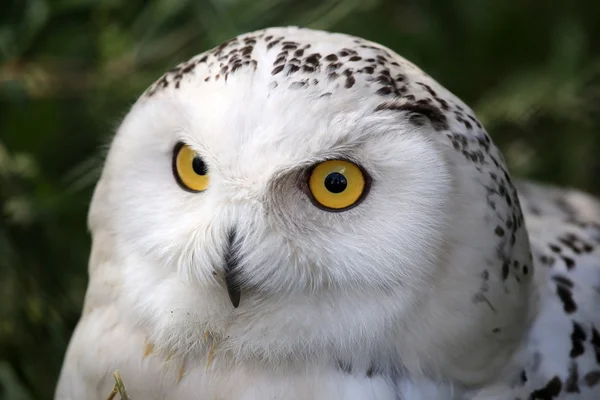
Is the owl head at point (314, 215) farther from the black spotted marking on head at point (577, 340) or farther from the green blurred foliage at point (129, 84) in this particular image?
the green blurred foliage at point (129, 84)

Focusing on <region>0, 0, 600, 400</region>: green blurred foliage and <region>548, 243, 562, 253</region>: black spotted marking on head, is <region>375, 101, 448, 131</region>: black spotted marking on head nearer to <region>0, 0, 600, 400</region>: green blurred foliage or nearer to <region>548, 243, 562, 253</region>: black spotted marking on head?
<region>548, 243, 562, 253</region>: black spotted marking on head

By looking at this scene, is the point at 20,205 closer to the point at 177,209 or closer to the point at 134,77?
the point at 134,77

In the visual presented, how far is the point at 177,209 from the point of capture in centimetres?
113

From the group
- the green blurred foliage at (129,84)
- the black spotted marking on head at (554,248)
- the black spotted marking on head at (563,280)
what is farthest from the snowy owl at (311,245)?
the green blurred foliage at (129,84)

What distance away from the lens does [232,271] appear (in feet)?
3.59

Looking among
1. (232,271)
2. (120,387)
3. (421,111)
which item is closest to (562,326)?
(421,111)

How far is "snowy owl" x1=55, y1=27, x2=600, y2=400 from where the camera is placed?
1.06m

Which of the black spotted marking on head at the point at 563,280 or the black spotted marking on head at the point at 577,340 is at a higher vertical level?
the black spotted marking on head at the point at 563,280

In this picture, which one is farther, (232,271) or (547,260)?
(547,260)

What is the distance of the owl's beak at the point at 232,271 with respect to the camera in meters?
1.08

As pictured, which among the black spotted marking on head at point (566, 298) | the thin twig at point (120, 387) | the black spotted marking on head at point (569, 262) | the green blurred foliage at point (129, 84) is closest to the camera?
the thin twig at point (120, 387)

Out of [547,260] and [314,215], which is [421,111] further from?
[547,260]

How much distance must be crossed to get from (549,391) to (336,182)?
0.55 metres

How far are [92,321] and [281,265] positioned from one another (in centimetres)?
43
